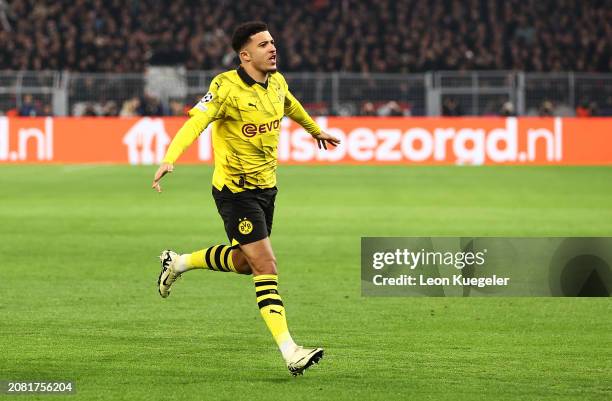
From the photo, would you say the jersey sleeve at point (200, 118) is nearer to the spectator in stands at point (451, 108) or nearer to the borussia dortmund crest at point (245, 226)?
the borussia dortmund crest at point (245, 226)

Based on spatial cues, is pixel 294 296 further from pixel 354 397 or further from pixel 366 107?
pixel 366 107

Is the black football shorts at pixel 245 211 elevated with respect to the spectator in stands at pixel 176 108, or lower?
Answer: lower

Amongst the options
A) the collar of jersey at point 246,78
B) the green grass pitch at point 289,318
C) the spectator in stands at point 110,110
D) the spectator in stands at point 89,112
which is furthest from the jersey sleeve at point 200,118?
the spectator in stands at point 110,110

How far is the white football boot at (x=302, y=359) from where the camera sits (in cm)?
748

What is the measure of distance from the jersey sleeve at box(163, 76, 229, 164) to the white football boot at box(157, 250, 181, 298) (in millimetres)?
1811

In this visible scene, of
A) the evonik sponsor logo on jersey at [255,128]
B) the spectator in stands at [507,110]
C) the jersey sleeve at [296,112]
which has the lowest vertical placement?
the evonik sponsor logo on jersey at [255,128]

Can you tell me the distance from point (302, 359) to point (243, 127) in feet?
5.34

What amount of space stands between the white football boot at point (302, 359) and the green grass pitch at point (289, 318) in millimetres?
87

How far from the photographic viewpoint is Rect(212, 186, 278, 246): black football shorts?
26.7ft

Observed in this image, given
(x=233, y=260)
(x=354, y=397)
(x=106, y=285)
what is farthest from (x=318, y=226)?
(x=354, y=397)

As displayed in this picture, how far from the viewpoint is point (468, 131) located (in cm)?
3353

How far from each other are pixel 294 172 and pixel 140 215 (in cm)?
1112

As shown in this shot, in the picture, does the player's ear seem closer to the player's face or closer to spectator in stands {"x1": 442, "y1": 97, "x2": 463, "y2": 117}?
the player's face

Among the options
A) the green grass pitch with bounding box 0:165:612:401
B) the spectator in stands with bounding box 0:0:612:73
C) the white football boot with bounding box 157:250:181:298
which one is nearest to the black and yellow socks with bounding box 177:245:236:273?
the white football boot with bounding box 157:250:181:298
